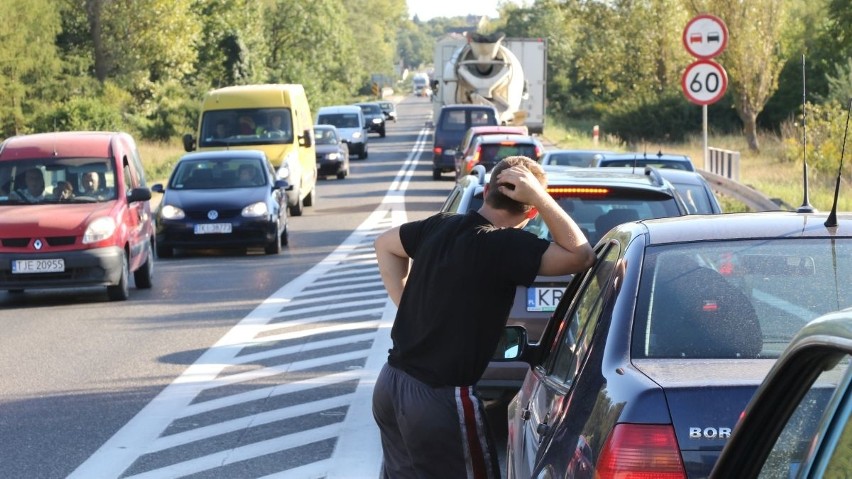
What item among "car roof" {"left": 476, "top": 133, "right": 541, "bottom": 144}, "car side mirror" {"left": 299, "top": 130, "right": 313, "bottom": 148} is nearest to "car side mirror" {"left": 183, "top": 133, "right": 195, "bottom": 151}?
"car side mirror" {"left": 299, "top": 130, "right": 313, "bottom": 148}

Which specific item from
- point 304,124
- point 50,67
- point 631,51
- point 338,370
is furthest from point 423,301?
point 631,51

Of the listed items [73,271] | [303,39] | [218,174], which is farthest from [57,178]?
[303,39]

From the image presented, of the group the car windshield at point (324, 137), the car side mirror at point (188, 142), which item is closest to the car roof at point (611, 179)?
the car side mirror at point (188, 142)

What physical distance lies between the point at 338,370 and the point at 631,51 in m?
49.7

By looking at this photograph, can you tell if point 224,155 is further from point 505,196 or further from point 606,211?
point 505,196

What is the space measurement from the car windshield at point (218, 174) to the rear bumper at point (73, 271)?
665 centimetres

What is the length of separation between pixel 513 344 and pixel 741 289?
1.18m

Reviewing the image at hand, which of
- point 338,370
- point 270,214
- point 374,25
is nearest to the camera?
point 338,370

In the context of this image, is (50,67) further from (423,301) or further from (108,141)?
(423,301)

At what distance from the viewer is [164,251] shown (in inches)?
854

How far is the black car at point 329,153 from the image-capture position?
41250 mm

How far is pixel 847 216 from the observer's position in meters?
4.69

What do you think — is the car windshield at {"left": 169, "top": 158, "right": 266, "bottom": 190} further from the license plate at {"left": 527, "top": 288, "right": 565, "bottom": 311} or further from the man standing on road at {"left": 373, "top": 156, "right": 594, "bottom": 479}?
the man standing on road at {"left": 373, "top": 156, "right": 594, "bottom": 479}

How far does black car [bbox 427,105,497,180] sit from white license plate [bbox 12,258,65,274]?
2282 cm
